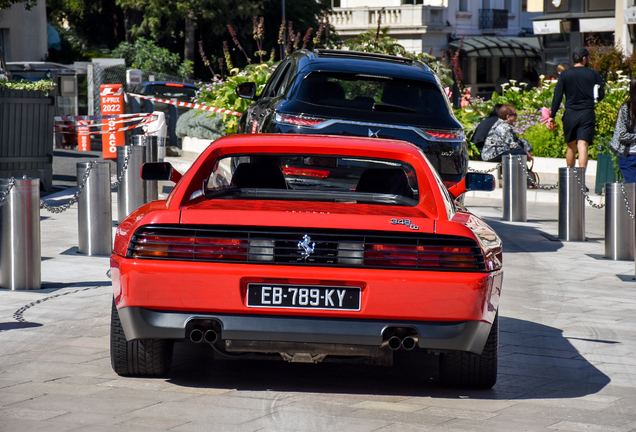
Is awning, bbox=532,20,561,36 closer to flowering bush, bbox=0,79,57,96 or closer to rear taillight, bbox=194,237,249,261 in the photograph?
flowering bush, bbox=0,79,57,96

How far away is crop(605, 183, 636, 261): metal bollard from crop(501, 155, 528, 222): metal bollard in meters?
3.13

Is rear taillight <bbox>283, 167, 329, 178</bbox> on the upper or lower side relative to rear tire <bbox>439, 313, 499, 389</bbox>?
upper

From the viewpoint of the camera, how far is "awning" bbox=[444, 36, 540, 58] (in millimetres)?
56562

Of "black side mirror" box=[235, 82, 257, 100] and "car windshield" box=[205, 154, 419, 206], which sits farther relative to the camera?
"black side mirror" box=[235, 82, 257, 100]

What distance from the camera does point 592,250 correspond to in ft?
37.4

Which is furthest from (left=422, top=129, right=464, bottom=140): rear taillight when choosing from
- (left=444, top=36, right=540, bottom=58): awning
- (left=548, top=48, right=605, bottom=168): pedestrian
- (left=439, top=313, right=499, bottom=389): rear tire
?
(left=444, top=36, right=540, bottom=58): awning

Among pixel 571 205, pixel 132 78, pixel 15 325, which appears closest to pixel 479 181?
pixel 15 325

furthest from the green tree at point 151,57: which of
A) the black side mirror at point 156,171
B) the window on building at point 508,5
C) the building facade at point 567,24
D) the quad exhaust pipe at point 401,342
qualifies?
the quad exhaust pipe at point 401,342

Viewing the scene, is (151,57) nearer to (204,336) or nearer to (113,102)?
(113,102)

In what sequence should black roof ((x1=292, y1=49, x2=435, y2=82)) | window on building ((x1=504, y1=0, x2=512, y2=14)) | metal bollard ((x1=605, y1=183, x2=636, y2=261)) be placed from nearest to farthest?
black roof ((x1=292, y1=49, x2=435, y2=82)) < metal bollard ((x1=605, y1=183, x2=636, y2=261)) < window on building ((x1=504, y1=0, x2=512, y2=14))

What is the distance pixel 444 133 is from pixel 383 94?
706mm

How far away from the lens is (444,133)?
30.8 feet

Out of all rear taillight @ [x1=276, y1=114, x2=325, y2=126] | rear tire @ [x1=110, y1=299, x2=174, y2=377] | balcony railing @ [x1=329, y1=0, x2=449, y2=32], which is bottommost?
rear tire @ [x1=110, y1=299, x2=174, y2=377]

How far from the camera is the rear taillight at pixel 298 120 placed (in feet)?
29.8
